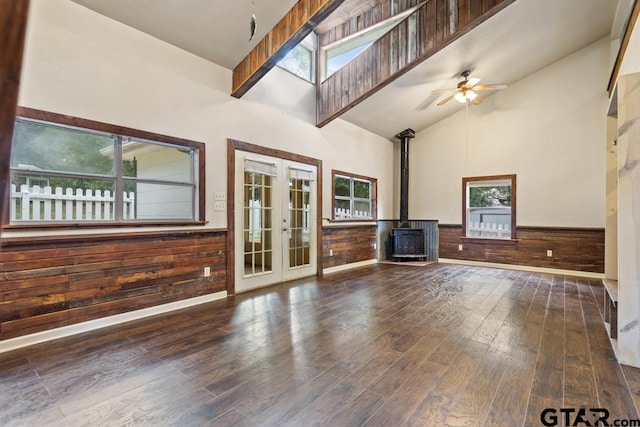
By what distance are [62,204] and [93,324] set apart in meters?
1.18

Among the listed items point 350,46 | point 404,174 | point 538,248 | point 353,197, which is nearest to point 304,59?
point 350,46

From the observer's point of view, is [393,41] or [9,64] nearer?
[9,64]

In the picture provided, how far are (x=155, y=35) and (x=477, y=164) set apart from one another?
20.8 feet

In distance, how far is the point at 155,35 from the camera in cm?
333

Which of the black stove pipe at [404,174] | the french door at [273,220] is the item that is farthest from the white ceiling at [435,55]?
the french door at [273,220]

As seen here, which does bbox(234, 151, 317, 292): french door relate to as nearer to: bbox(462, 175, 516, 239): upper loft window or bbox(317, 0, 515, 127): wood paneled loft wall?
bbox(317, 0, 515, 127): wood paneled loft wall

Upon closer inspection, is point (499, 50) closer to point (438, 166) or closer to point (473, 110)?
point (473, 110)

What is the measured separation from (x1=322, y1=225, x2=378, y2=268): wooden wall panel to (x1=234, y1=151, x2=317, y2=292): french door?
362 mm

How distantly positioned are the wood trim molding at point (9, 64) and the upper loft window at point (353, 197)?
557cm

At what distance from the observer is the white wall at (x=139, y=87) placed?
270 cm

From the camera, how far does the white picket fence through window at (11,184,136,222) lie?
2.67 m

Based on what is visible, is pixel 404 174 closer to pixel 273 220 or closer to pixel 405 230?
pixel 405 230

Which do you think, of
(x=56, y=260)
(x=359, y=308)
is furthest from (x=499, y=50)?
(x=56, y=260)

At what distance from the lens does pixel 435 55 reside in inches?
196
